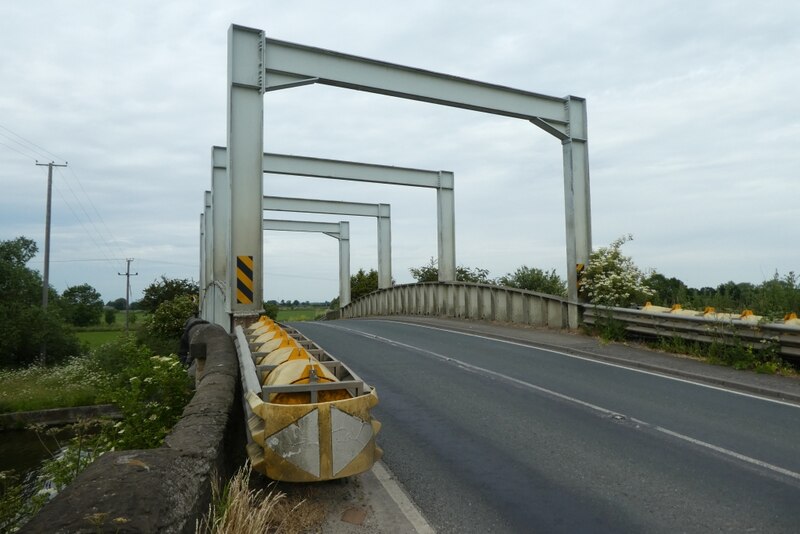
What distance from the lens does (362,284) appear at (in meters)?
51.5

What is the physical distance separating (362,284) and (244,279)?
39821mm

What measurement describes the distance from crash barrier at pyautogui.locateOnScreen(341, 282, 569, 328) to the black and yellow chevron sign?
9018mm

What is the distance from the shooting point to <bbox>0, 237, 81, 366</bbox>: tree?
3459 centimetres

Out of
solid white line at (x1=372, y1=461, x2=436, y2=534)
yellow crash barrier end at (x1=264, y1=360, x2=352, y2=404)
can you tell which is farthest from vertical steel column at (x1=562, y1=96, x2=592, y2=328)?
yellow crash barrier end at (x1=264, y1=360, x2=352, y2=404)

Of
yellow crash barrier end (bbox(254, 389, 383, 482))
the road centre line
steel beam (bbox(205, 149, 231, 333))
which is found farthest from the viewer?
steel beam (bbox(205, 149, 231, 333))

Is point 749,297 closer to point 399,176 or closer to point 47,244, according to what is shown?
point 399,176

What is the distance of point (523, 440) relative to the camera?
238 inches

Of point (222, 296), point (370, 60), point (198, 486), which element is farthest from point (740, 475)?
point (370, 60)

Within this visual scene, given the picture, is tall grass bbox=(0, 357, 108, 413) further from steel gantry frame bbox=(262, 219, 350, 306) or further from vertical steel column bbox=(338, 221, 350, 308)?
vertical steel column bbox=(338, 221, 350, 308)

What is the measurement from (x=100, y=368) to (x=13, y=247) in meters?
26.3

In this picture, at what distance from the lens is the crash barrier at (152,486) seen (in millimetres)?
2404

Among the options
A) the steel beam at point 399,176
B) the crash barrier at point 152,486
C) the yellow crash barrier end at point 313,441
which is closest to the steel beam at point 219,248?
the steel beam at point 399,176

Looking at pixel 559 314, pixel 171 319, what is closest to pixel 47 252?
pixel 171 319

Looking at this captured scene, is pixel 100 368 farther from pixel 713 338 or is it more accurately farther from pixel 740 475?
pixel 740 475
